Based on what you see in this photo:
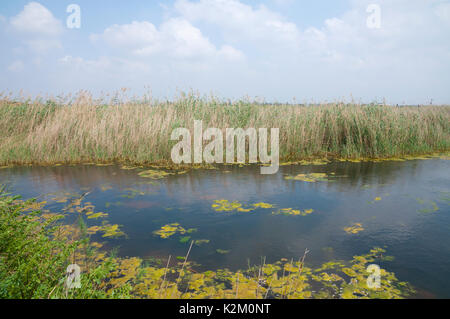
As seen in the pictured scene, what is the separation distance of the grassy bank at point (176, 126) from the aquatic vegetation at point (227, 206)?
335 centimetres

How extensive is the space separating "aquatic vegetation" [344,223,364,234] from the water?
0.07 m

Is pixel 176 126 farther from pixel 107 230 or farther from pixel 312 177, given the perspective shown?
pixel 107 230

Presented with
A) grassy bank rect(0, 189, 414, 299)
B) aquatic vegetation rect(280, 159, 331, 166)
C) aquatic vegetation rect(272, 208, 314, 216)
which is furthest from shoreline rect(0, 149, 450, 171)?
grassy bank rect(0, 189, 414, 299)

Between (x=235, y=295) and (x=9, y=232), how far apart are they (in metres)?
2.18

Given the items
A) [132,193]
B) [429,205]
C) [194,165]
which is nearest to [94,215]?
[132,193]

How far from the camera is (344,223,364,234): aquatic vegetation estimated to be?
380 centimetres

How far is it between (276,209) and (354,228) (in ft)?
3.80

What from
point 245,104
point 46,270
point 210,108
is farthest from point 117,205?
point 245,104

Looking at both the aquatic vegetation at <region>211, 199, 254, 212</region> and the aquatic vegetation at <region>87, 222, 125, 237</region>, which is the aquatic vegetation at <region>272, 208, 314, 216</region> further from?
the aquatic vegetation at <region>87, 222, 125, 237</region>

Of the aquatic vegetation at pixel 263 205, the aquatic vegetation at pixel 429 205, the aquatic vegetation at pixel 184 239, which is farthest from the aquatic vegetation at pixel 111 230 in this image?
the aquatic vegetation at pixel 429 205

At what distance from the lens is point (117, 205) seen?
4.82 meters

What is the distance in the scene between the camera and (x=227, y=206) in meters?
4.72

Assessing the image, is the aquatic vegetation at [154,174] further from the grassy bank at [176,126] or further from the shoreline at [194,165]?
the grassy bank at [176,126]
